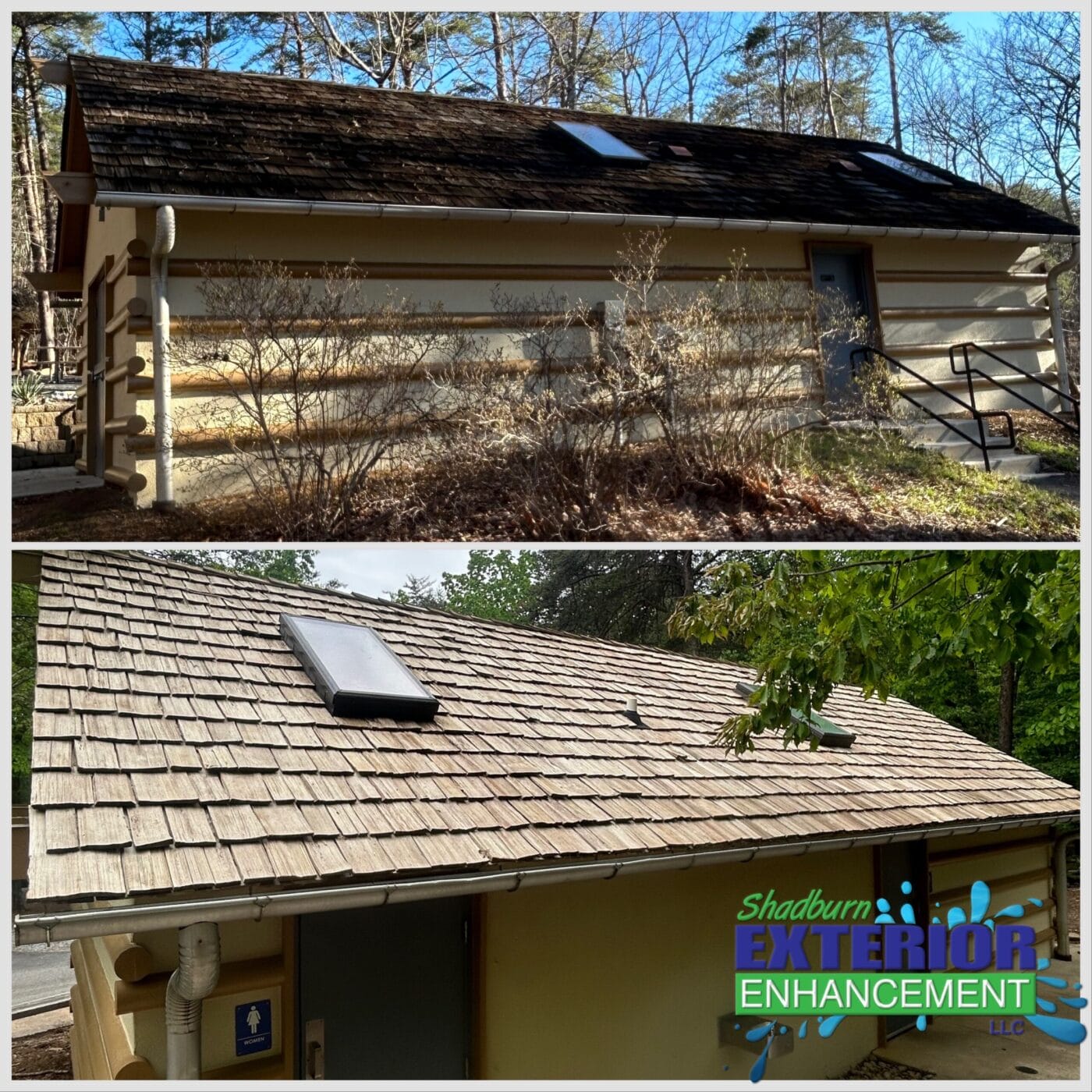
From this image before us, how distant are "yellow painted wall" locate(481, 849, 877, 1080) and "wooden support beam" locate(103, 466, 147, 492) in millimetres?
4891

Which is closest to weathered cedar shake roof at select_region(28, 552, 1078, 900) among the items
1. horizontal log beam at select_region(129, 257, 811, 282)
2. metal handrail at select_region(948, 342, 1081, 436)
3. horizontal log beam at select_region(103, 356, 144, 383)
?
horizontal log beam at select_region(103, 356, 144, 383)

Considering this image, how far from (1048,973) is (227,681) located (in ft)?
34.1

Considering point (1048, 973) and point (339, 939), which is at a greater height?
point (339, 939)

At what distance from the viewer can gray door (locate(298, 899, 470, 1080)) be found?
529 cm

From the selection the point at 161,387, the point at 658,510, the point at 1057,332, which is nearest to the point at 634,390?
the point at 658,510

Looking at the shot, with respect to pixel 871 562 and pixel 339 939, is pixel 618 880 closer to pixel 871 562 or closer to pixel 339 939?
pixel 339 939

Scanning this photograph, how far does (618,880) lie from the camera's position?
22.5 feet

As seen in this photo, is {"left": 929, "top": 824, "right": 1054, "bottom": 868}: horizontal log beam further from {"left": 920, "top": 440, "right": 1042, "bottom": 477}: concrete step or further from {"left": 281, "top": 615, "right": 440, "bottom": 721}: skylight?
{"left": 281, "top": 615, "right": 440, "bottom": 721}: skylight

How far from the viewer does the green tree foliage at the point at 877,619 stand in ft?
19.9

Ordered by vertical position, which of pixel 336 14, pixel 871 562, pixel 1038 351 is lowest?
pixel 871 562

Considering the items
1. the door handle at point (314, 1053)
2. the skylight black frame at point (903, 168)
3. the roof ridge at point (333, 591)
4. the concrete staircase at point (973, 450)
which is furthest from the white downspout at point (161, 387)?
the skylight black frame at point (903, 168)

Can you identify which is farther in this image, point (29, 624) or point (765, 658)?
point (29, 624)

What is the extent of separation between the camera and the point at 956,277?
13.7 metres

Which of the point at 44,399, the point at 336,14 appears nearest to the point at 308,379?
the point at 44,399
